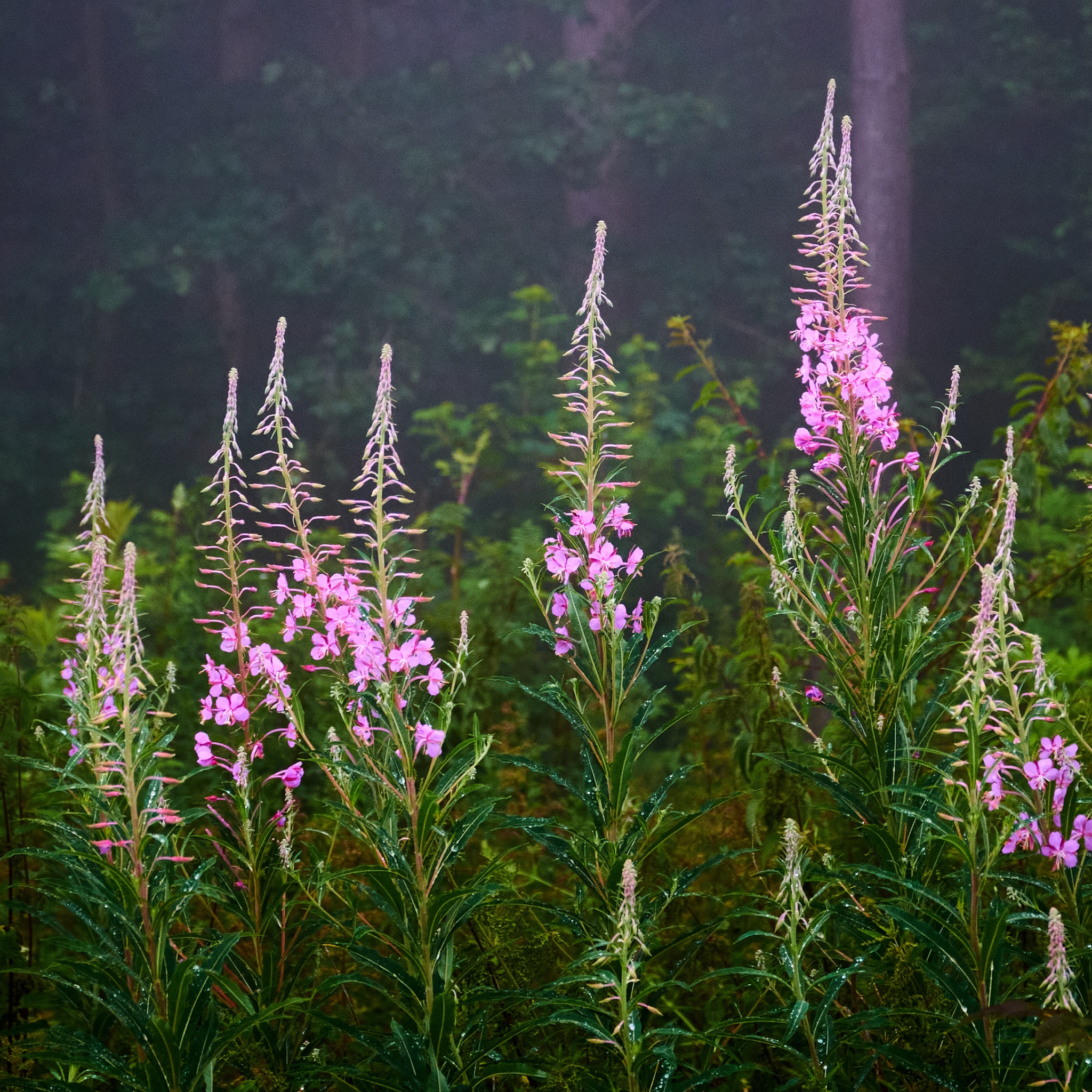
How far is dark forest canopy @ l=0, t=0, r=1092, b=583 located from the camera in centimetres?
1012

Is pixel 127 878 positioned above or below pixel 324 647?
below

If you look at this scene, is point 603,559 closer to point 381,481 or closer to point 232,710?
point 381,481

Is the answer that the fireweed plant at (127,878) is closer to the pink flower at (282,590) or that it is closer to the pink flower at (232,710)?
the pink flower at (232,710)

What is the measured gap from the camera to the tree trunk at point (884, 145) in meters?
8.45

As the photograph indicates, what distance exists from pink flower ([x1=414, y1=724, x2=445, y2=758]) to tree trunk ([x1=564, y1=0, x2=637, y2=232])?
931 cm

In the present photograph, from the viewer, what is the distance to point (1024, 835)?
5.58 ft

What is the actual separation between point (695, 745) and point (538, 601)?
6.31 feet

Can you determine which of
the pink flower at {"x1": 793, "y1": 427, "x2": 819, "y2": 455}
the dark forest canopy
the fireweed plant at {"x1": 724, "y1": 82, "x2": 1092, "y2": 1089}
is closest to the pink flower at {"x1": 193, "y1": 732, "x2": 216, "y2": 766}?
the fireweed plant at {"x1": 724, "y1": 82, "x2": 1092, "y2": 1089}

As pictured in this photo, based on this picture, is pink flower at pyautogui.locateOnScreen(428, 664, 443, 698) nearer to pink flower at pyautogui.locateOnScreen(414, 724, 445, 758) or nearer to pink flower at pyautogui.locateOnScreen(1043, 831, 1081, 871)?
pink flower at pyautogui.locateOnScreen(414, 724, 445, 758)

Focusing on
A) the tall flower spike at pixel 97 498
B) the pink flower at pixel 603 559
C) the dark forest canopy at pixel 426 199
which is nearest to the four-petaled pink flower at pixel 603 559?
the pink flower at pixel 603 559

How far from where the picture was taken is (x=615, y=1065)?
1.82 m

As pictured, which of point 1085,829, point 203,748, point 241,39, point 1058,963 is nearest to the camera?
point 1058,963

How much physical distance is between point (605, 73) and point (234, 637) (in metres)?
9.88

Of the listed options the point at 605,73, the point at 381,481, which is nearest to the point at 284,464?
the point at 381,481
